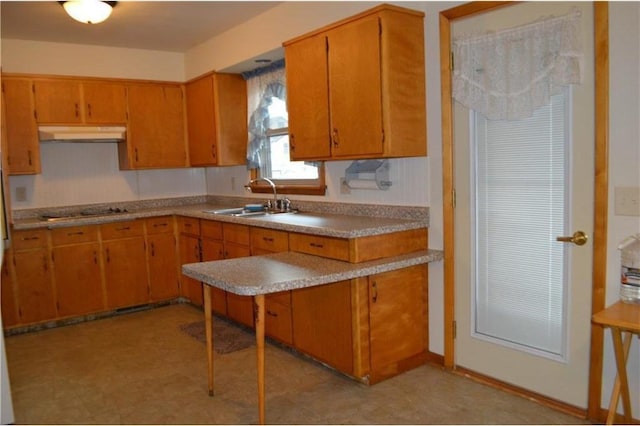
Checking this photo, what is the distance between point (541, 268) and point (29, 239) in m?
3.96

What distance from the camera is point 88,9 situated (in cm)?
332

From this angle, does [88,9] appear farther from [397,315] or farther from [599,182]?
[599,182]

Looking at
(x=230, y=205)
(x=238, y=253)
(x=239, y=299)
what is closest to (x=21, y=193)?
(x=230, y=205)

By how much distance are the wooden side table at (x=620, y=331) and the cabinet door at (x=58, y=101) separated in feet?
14.6

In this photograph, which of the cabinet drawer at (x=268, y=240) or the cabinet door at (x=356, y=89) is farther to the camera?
the cabinet drawer at (x=268, y=240)

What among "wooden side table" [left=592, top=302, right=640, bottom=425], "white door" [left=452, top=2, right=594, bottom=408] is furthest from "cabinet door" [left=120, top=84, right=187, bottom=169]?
"wooden side table" [left=592, top=302, right=640, bottom=425]

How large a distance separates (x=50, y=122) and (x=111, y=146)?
70 cm

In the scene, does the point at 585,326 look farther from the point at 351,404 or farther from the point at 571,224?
the point at 351,404

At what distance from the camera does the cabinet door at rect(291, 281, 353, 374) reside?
294cm

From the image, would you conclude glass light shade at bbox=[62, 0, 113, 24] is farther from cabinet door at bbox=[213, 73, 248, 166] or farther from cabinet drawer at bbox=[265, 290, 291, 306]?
cabinet drawer at bbox=[265, 290, 291, 306]

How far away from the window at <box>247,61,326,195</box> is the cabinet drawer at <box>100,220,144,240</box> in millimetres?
1144

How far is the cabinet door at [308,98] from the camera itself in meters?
3.30

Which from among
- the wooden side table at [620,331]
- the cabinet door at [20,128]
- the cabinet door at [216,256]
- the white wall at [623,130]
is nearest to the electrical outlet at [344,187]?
the cabinet door at [216,256]

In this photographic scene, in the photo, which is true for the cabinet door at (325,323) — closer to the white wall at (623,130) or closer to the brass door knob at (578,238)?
the brass door knob at (578,238)
